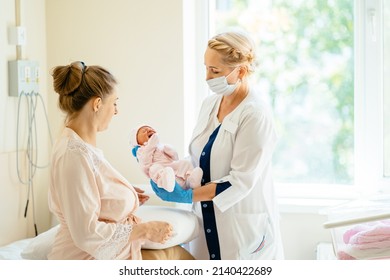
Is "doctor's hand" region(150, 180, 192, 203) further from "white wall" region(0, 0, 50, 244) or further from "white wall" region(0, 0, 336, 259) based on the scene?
"white wall" region(0, 0, 50, 244)

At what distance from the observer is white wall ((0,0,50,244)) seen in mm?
2816

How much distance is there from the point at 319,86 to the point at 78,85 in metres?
1.65

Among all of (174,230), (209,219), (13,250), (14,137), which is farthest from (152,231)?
(14,137)

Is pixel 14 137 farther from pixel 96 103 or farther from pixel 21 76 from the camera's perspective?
pixel 96 103

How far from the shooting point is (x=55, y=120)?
318cm

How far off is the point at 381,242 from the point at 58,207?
0.92 m

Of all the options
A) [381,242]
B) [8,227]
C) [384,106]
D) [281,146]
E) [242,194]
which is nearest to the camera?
[381,242]

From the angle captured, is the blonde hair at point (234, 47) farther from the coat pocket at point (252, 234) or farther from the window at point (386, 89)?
the window at point (386, 89)

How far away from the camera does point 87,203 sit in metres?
1.82

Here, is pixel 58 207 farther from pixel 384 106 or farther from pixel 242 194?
pixel 384 106

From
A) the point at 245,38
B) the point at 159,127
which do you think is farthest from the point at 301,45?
the point at 245,38

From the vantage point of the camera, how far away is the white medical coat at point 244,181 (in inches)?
86.4

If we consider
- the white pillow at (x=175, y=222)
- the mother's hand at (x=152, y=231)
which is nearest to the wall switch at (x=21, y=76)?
the white pillow at (x=175, y=222)

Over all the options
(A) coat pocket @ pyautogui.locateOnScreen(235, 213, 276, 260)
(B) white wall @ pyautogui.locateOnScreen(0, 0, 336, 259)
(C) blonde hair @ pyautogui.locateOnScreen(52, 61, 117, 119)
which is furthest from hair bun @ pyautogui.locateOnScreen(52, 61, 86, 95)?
(B) white wall @ pyautogui.locateOnScreen(0, 0, 336, 259)
